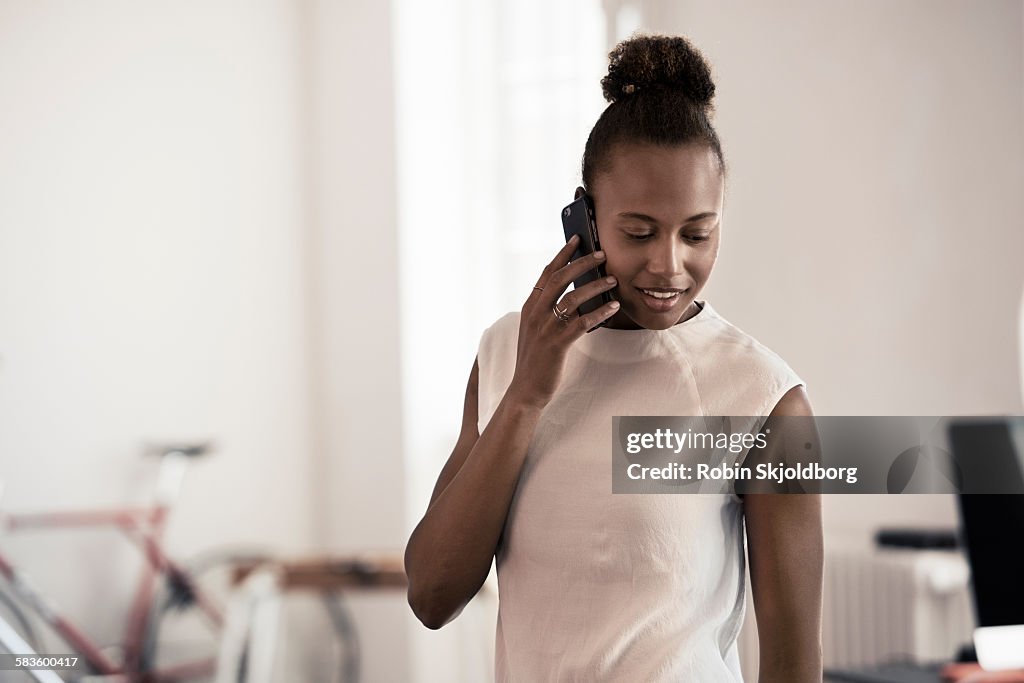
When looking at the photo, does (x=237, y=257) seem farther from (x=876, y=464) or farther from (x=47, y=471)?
(x=876, y=464)

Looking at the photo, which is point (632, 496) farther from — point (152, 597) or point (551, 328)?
point (152, 597)

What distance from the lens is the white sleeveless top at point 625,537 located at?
0.62m

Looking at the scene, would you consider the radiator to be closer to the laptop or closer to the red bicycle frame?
the laptop

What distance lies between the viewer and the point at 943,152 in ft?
6.72

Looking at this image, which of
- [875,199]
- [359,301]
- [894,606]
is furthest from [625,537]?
[359,301]

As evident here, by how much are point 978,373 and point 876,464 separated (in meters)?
1.13

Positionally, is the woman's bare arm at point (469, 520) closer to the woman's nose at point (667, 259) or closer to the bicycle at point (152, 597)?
the woman's nose at point (667, 259)

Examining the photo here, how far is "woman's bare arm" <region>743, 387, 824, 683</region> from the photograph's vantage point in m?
0.62

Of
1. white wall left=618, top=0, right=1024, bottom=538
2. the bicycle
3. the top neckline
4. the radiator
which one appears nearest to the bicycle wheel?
the bicycle

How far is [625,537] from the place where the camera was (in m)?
0.63

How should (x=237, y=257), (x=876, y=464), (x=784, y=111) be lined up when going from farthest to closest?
(x=237, y=257) → (x=784, y=111) → (x=876, y=464)

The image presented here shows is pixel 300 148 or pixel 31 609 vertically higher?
pixel 300 148

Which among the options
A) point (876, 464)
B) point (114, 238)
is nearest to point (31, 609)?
point (114, 238)

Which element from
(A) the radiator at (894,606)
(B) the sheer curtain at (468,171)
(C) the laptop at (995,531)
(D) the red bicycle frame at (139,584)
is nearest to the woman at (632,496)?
(C) the laptop at (995,531)
